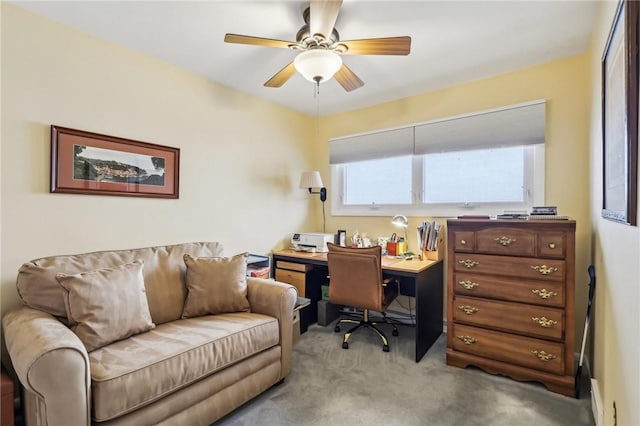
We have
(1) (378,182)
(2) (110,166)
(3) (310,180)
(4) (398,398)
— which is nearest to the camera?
→ (4) (398,398)

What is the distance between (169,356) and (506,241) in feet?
7.21

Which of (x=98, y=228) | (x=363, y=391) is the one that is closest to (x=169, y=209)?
(x=98, y=228)

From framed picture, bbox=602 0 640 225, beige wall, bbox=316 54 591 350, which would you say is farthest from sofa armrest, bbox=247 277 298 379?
beige wall, bbox=316 54 591 350

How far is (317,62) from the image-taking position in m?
1.78

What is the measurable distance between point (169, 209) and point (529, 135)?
9.93 feet

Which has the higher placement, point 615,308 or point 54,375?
point 615,308

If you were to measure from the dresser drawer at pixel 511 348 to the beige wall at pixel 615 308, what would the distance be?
21cm

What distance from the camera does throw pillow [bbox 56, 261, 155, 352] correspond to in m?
1.57

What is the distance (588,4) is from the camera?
1.77m

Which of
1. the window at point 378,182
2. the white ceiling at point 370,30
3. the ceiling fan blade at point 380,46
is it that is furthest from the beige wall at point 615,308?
the window at point 378,182

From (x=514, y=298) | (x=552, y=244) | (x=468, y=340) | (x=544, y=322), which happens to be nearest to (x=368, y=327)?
(x=468, y=340)

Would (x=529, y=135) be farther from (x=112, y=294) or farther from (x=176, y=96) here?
(x=112, y=294)

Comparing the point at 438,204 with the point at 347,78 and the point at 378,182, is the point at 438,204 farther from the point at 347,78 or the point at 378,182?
the point at 347,78

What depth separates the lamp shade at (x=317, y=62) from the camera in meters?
1.76
